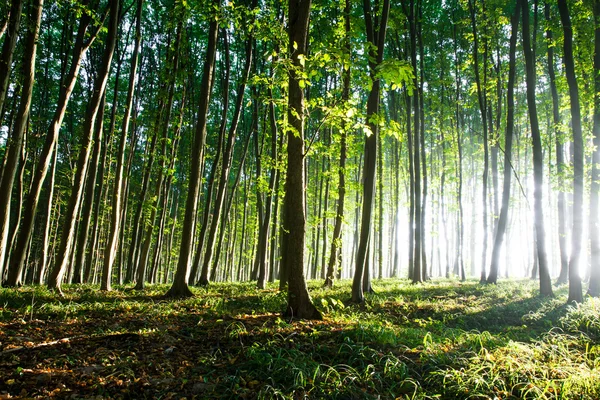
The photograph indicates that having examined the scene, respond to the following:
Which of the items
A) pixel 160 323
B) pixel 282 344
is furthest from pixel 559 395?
pixel 160 323

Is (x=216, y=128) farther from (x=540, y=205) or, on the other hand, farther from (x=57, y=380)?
(x=57, y=380)

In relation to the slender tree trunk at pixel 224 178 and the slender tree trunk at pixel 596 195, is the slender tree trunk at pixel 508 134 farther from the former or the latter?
the slender tree trunk at pixel 224 178

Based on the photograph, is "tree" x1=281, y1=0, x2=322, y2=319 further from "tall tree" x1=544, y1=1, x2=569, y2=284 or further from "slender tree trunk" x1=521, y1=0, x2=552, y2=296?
"tall tree" x1=544, y1=1, x2=569, y2=284

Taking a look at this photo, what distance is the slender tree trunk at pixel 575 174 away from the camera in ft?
30.0

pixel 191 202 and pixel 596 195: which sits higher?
pixel 596 195

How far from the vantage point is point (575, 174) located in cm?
984

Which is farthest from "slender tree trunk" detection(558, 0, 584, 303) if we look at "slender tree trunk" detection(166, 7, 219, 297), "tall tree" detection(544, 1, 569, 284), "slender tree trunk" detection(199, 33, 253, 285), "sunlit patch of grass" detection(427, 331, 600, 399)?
"slender tree trunk" detection(166, 7, 219, 297)

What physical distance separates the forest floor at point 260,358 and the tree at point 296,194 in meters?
0.48

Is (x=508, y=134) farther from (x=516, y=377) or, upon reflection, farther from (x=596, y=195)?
(x=516, y=377)

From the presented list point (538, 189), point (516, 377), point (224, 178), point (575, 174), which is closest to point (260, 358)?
point (516, 377)

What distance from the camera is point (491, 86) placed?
591 inches

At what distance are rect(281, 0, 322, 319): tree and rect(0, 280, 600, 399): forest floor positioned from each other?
48 cm

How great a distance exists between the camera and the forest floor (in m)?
3.48

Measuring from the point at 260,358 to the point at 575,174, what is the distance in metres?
10.6
